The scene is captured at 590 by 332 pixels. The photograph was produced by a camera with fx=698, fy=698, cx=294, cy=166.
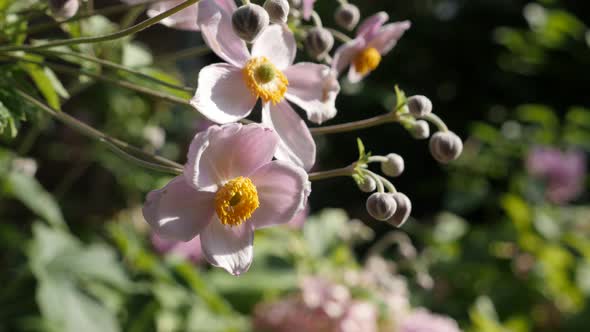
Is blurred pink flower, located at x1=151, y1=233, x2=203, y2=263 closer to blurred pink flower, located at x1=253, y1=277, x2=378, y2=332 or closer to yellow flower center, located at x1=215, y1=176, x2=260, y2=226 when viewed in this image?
blurred pink flower, located at x1=253, y1=277, x2=378, y2=332

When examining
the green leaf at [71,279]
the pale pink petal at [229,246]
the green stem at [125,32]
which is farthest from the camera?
the green leaf at [71,279]

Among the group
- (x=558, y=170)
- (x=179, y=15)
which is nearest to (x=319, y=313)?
(x=179, y=15)

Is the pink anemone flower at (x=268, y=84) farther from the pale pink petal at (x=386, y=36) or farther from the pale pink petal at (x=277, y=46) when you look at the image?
the pale pink petal at (x=386, y=36)

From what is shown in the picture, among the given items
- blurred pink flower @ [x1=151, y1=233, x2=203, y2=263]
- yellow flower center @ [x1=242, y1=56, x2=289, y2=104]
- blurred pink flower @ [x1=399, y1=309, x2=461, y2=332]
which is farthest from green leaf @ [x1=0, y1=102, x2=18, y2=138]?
blurred pink flower @ [x1=399, y1=309, x2=461, y2=332]

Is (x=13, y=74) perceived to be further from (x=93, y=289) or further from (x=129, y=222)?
(x=129, y=222)

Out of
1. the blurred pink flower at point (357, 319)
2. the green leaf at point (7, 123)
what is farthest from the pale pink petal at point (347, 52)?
the blurred pink flower at point (357, 319)

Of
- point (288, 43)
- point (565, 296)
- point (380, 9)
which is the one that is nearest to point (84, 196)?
point (565, 296)
